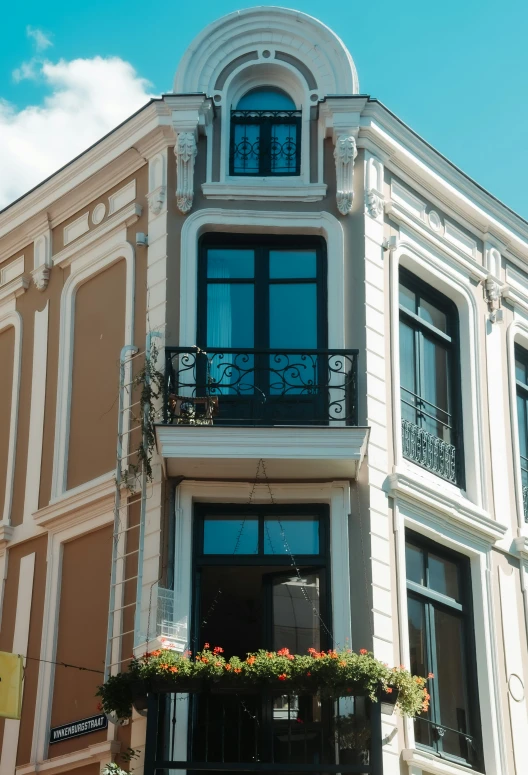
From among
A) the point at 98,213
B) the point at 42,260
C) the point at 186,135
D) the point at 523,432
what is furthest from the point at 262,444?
the point at 523,432

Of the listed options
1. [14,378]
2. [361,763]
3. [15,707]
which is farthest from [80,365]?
[361,763]

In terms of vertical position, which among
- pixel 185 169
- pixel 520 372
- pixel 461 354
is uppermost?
pixel 185 169

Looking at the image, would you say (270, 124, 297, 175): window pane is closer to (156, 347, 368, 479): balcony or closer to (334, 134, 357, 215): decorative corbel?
(334, 134, 357, 215): decorative corbel

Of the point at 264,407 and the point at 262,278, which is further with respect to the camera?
the point at 262,278

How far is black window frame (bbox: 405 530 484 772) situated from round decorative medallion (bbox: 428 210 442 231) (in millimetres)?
4180

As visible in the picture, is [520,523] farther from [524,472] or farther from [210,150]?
[210,150]

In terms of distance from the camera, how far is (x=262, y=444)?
15.9 m

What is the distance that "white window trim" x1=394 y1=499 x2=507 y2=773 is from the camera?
16.3 metres

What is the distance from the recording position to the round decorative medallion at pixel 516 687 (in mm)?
17266

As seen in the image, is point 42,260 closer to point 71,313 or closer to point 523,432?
point 71,313

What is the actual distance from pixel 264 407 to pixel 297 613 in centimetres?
237

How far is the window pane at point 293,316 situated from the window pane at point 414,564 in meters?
2.59

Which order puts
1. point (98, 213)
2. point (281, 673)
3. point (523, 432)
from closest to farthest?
point (281, 673) < point (98, 213) < point (523, 432)

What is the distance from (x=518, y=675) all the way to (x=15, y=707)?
236 inches
